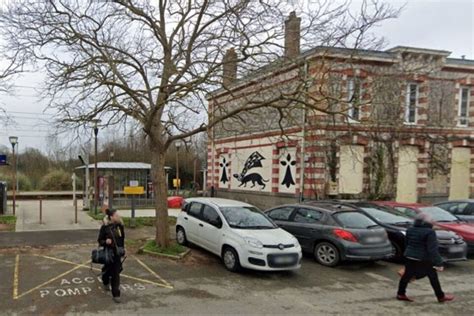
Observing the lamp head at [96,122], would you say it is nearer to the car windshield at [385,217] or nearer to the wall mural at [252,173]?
the car windshield at [385,217]

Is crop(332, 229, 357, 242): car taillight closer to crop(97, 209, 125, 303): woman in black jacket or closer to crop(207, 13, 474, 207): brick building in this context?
crop(97, 209, 125, 303): woman in black jacket

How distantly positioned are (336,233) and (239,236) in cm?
251

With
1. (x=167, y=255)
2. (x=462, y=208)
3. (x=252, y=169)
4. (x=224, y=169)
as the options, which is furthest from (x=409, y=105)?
(x=167, y=255)

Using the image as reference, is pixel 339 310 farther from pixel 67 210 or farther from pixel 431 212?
pixel 67 210

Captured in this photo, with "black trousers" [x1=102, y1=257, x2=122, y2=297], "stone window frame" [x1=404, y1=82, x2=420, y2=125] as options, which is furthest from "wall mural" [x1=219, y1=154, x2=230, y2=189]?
"black trousers" [x1=102, y1=257, x2=122, y2=297]

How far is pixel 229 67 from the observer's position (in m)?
10.7

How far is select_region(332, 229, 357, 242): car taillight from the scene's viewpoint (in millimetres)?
9539

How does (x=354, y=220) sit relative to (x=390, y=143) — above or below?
below

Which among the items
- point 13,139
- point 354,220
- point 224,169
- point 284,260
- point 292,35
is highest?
point 292,35

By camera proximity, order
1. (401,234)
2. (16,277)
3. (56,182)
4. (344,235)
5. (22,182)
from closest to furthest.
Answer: (16,277) < (344,235) < (401,234) < (56,182) < (22,182)

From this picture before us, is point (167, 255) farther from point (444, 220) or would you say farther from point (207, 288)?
point (444, 220)

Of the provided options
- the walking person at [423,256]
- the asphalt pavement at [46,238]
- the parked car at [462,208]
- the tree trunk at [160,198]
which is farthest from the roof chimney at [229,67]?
the parked car at [462,208]

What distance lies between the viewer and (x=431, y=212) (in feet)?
40.2

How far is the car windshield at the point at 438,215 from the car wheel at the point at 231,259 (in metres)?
6.34
